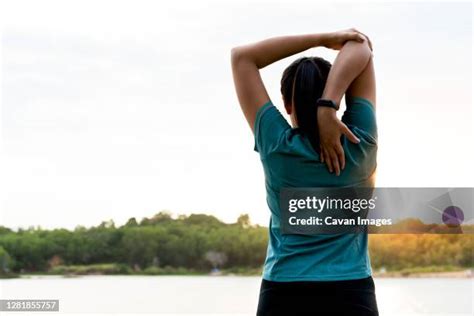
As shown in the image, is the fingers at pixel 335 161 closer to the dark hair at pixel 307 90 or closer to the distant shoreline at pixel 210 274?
the dark hair at pixel 307 90

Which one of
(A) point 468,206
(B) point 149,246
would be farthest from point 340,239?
(B) point 149,246

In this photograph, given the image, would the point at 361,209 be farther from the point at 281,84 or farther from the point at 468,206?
the point at 468,206

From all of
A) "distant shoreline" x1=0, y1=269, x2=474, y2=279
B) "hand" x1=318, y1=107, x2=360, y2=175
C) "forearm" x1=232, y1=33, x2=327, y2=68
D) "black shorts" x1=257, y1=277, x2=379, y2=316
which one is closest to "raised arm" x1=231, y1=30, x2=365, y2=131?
"forearm" x1=232, y1=33, x2=327, y2=68

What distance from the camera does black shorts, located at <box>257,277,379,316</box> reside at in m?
0.89

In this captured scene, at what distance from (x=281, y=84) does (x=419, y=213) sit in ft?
3.18

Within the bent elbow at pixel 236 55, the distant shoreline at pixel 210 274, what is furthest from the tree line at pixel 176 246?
the bent elbow at pixel 236 55

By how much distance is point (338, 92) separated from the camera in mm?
894

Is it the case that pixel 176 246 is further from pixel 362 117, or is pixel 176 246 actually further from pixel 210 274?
pixel 362 117

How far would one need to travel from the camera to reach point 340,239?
898 millimetres

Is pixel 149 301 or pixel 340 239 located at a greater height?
pixel 340 239

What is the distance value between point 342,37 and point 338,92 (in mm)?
101

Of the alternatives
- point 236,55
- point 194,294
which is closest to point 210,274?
point 194,294

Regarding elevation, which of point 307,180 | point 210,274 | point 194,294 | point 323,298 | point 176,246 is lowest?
point 194,294

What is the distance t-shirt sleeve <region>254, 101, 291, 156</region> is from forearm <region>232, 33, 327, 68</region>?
0.07 meters
